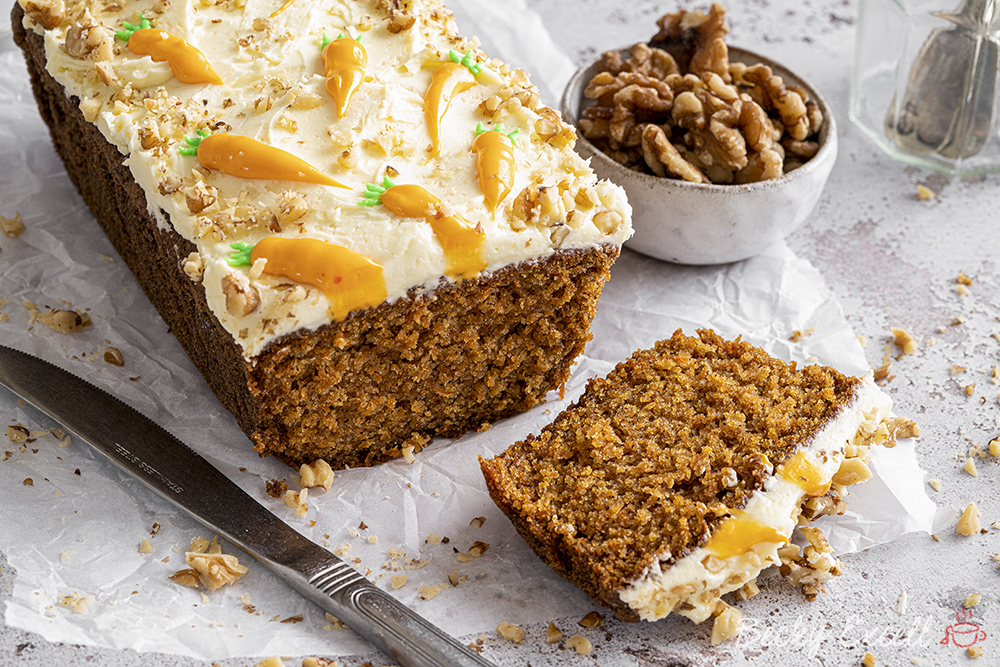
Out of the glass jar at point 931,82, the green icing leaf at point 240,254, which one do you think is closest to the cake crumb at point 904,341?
the glass jar at point 931,82

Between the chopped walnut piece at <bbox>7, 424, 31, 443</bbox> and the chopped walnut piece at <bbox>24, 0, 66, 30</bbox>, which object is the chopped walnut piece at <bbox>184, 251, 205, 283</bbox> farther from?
the chopped walnut piece at <bbox>24, 0, 66, 30</bbox>

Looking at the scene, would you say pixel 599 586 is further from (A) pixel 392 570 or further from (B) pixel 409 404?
(B) pixel 409 404

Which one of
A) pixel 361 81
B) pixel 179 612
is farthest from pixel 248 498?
pixel 361 81

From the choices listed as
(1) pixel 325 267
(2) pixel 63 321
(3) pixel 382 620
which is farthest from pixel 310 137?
(3) pixel 382 620

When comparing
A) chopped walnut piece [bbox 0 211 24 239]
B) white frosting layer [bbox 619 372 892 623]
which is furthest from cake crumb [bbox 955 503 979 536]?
chopped walnut piece [bbox 0 211 24 239]

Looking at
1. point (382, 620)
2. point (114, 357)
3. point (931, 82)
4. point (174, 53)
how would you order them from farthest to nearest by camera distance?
point (931, 82) → point (114, 357) → point (174, 53) → point (382, 620)

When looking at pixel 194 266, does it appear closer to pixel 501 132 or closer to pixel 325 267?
pixel 325 267
